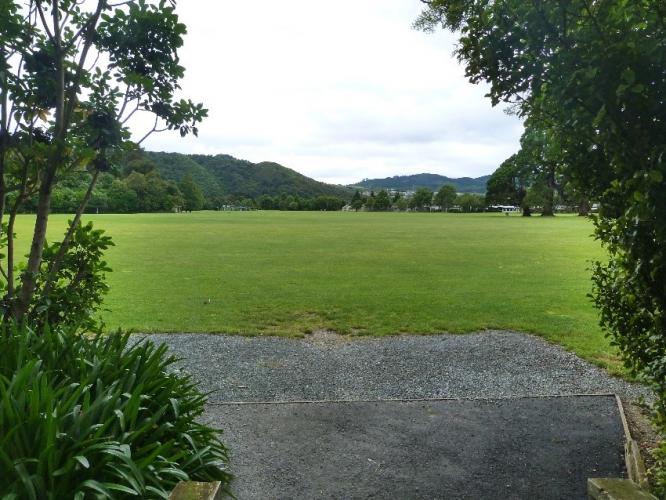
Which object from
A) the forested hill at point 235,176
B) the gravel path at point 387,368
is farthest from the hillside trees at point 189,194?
the gravel path at point 387,368

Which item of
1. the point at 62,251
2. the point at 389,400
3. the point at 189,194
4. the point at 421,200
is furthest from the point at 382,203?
the point at 62,251

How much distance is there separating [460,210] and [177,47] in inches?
4452

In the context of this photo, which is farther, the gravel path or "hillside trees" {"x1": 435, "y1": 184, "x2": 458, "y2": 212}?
"hillside trees" {"x1": 435, "y1": 184, "x2": 458, "y2": 212}

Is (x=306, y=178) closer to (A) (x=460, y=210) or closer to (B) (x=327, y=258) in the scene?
(A) (x=460, y=210)

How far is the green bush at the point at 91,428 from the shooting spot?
2.23 metres

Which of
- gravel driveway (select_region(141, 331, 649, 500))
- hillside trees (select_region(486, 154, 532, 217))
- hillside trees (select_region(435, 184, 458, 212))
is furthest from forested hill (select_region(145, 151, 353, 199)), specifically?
gravel driveway (select_region(141, 331, 649, 500))

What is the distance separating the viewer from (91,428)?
2.42 m

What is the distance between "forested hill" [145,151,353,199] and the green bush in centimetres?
13061

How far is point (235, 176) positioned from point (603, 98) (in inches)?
6128

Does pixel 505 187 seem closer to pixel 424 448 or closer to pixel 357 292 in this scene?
pixel 357 292

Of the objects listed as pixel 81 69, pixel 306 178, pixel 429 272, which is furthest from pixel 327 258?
pixel 306 178

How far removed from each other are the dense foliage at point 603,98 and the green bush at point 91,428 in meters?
2.71

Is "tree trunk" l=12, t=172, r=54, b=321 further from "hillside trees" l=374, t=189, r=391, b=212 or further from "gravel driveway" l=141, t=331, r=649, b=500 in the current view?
"hillside trees" l=374, t=189, r=391, b=212

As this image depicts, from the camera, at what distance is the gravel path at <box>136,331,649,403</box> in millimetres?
5566
